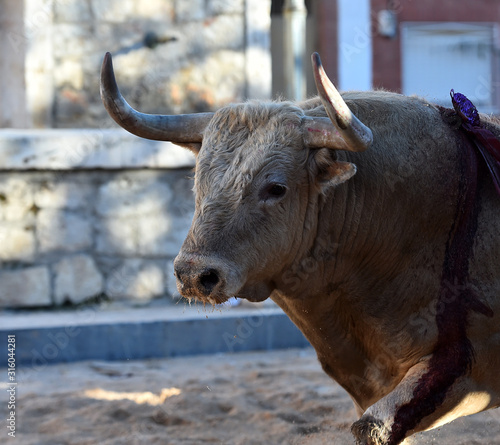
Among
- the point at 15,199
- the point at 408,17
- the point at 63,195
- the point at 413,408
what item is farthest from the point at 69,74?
the point at 408,17

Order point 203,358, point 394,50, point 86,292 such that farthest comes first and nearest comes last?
point 394,50
point 86,292
point 203,358

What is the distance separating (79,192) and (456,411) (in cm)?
391

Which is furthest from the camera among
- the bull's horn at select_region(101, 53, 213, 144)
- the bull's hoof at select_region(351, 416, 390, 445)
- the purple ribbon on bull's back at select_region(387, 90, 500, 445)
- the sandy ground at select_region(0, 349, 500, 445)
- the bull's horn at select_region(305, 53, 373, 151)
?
the sandy ground at select_region(0, 349, 500, 445)

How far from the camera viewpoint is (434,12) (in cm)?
1191

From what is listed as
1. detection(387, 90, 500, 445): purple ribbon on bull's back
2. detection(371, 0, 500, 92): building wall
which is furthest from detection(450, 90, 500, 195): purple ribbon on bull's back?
detection(371, 0, 500, 92): building wall

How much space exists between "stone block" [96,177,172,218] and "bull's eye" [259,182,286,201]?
3319 mm

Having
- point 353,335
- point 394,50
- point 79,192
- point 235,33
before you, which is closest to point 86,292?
point 79,192

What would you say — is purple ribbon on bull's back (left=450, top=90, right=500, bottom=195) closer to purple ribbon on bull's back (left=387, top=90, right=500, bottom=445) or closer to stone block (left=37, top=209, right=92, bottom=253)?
purple ribbon on bull's back (left=387, top=90, right=500, bottom=445)

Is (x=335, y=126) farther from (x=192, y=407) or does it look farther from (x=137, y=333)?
(x=137, y=333)

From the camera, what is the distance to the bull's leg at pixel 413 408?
269 centimetres

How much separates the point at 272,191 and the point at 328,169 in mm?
228

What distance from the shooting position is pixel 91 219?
6.04m

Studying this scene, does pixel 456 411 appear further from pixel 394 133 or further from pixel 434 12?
pixel 434 12

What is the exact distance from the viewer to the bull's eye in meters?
2.87
